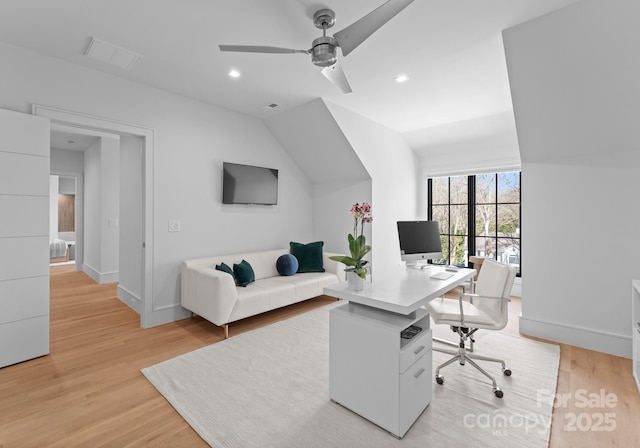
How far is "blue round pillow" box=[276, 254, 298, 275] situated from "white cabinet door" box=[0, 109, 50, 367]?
2.48m

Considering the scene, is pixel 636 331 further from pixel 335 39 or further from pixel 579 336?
pixel 335 39

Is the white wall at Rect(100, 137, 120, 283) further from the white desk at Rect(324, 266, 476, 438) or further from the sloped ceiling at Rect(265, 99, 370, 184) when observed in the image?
the white desk at Rect(324, 266, 476, 438)

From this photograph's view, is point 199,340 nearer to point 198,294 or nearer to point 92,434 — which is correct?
point 198,294

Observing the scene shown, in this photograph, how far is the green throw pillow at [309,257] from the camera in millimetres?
4508

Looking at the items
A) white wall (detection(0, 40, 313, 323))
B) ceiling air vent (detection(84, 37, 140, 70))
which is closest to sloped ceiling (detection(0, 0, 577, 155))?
ceiling air vent (detection(84, 37, 140, 70))

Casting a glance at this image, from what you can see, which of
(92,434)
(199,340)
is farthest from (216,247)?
(92,434)

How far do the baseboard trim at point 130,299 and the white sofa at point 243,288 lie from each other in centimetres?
81

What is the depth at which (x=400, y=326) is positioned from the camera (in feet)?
5.78

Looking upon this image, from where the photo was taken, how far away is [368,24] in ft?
5.78

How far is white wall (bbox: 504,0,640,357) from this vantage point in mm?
2203

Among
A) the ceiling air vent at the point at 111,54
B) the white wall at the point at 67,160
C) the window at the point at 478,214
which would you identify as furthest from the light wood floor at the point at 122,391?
the white wall at the point at 67,160

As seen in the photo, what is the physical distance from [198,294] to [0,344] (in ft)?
5.11

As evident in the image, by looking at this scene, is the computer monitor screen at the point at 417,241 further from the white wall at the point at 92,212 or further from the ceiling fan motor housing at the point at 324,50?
the white wall at the point at 92,212

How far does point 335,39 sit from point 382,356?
2008 mm
